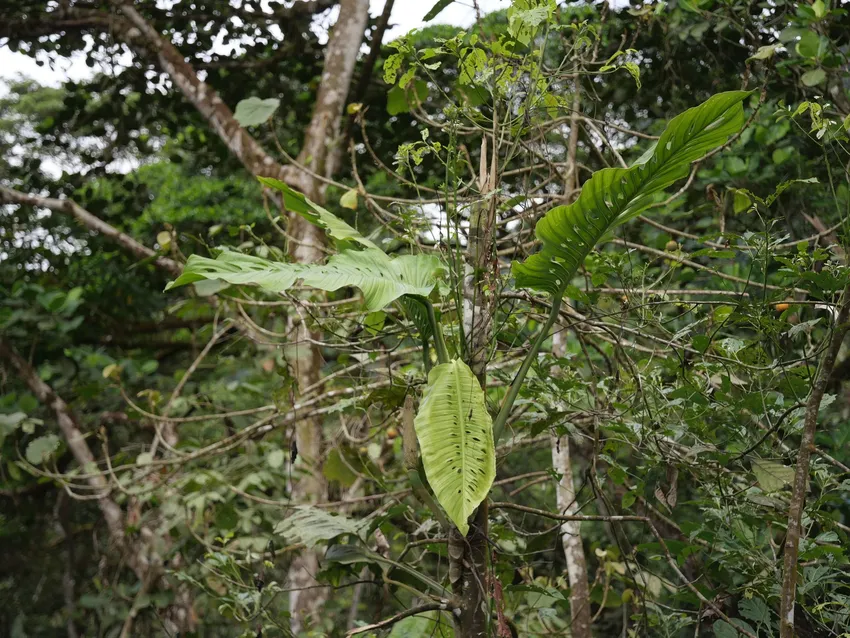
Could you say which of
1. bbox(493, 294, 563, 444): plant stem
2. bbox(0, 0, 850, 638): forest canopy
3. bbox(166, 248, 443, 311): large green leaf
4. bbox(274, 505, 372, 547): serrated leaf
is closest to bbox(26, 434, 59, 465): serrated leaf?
bbox(0, 0, 850, 638): forest canopy

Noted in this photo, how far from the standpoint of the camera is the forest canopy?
145 cm

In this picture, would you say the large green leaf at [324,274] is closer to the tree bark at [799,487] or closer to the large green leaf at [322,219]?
the large green leaf at [322,219]

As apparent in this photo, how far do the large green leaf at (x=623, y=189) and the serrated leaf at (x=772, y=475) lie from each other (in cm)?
52

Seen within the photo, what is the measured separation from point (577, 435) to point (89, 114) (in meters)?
3.53

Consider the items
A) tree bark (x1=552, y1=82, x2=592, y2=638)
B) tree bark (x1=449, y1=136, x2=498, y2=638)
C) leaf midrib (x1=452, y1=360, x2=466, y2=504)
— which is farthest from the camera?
tree bark (x1=552, y1=82, x2=592, y2=638)

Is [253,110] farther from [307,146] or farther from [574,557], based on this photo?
[574,557]

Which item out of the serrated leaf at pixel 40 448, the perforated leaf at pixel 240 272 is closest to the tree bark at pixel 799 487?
the perforated leaf at pixel 240 272

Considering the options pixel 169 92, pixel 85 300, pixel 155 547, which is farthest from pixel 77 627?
pixel 169 92

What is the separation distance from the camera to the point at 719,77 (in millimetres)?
3209

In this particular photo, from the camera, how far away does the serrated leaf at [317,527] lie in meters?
1.76

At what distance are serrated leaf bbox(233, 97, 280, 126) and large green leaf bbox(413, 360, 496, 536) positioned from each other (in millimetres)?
1883

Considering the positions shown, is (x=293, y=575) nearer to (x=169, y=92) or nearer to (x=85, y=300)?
(x=85, y=300)

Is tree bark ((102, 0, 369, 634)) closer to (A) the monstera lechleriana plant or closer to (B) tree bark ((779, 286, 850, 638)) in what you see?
(A) the monstera lechleriana plant

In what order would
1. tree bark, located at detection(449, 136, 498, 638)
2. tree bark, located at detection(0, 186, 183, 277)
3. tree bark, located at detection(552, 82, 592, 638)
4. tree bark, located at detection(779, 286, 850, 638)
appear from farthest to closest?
tree bark, located at detection(0, 186, 183, 277) < tree bark, located at detection(552, 82, 592, 638) < tree bark, located at detection(449, 136, 498, 638) < tree bark, located at detection(779, 286, 850, 638)
